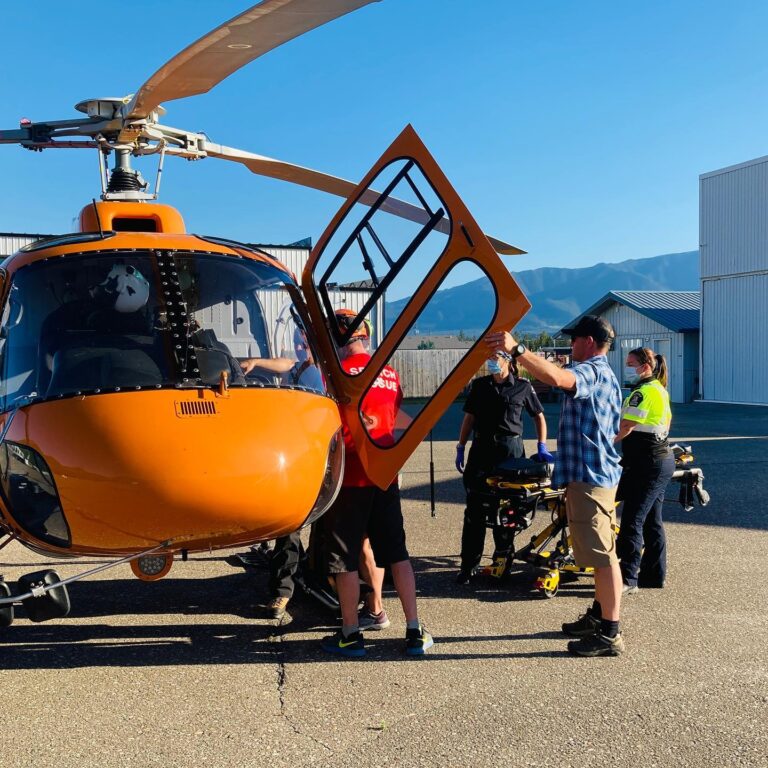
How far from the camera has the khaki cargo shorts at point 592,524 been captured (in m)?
4.50

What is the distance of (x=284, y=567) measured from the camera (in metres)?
5.32

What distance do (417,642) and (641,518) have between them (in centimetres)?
197

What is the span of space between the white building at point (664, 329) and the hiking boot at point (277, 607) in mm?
22836

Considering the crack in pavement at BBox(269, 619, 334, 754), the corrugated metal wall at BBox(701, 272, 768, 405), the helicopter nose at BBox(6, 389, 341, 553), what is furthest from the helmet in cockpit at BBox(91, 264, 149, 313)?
the corrugated metal wall at BBox(701, 272, 768, 405)

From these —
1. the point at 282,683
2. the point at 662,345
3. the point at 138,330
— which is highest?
the point at 662,345

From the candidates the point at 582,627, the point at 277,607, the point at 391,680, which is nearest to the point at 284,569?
the point at 277,607

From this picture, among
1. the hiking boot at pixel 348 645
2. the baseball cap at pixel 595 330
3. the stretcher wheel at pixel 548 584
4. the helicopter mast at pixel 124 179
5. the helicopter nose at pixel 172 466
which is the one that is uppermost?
the helicopter mast at pixel 124 179

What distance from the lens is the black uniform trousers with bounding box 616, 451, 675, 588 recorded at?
554cm

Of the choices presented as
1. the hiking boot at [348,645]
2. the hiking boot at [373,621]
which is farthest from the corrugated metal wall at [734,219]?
the hiking boot at [348,645]

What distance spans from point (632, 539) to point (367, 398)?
89.4 inches

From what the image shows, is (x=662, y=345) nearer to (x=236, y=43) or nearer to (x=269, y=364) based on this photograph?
(x=269, y=364)

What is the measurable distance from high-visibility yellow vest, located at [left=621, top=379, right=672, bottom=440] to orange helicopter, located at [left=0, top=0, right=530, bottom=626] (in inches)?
73.2

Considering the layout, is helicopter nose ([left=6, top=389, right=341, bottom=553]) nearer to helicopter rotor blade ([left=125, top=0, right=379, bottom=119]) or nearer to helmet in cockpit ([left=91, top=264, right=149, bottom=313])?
helmet in cockpit ([left=91, top=264, right=149, bottom=313])

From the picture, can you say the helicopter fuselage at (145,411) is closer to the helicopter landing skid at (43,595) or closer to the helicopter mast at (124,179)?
the helicopter landing skid at (43,595)
